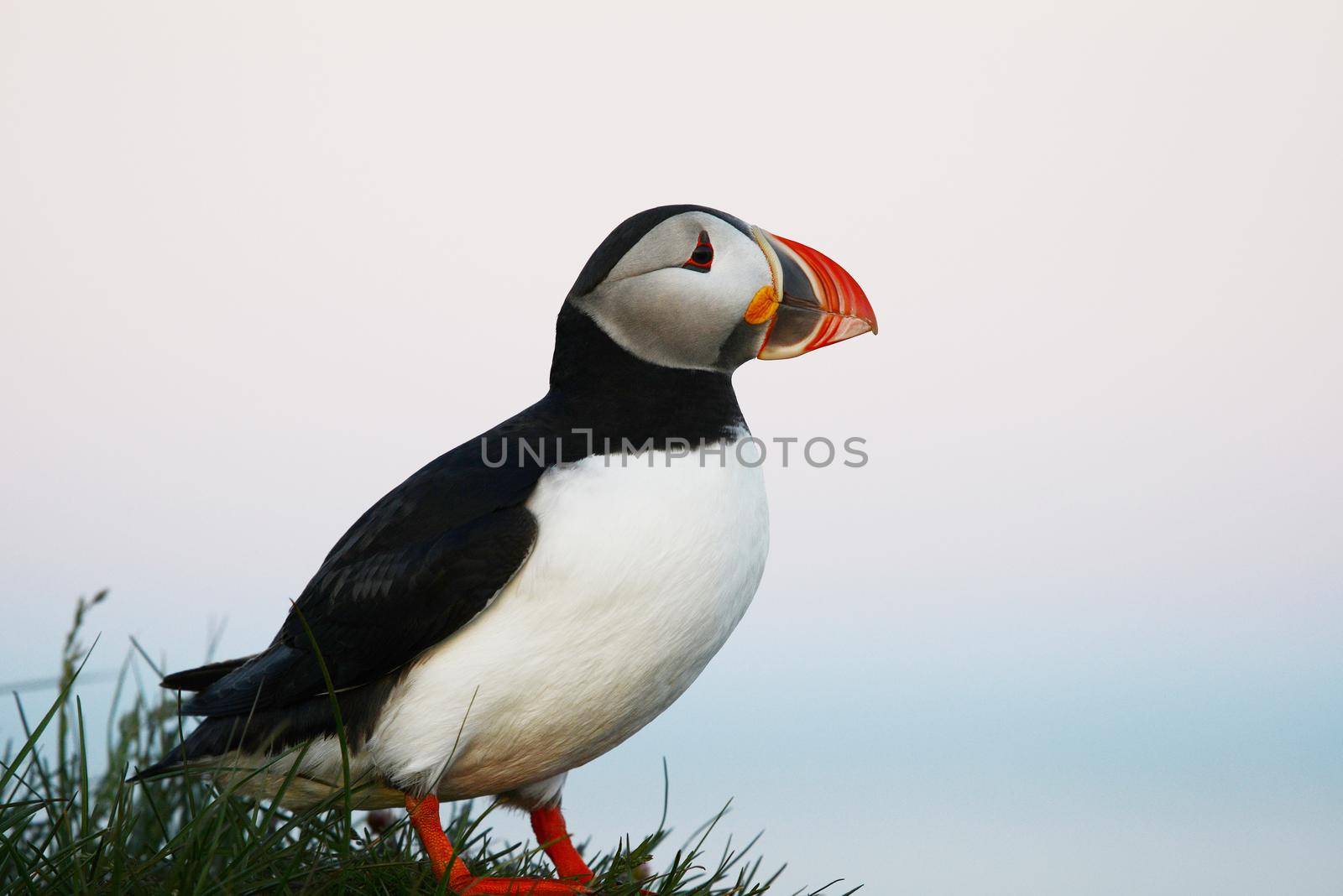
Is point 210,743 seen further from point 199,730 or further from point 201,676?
point 201,676

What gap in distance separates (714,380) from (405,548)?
100 centimetres

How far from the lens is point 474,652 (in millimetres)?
2971

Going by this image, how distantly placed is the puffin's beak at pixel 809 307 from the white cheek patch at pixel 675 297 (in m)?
0.10

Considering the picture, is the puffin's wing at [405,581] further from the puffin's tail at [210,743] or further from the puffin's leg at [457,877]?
the puffin's leg at [457,877]

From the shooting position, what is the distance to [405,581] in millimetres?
3018

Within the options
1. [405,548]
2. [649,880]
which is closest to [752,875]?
[649,880]

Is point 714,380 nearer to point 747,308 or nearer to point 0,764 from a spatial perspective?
point 747,308

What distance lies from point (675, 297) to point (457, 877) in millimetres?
1659

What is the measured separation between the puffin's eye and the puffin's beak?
200 millimetres

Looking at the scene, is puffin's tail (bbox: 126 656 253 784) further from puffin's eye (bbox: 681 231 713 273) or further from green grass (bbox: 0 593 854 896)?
puffin's eye (bbox: 681 231 713 273)

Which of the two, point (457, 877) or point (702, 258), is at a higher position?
point (702, 258)

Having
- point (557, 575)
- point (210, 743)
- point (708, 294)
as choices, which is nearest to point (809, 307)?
point (708, 294)

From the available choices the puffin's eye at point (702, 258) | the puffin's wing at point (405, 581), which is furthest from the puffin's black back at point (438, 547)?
the puffin's eye at point (702, 258)

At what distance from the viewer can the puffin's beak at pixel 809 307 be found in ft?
11.4
